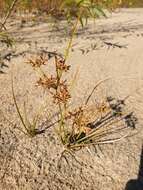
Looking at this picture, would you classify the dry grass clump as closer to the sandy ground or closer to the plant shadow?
the sandy ground

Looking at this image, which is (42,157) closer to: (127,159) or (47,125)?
(47,125)

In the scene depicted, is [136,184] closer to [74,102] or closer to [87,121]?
[87,121]

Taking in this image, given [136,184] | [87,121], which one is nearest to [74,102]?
[87,121]

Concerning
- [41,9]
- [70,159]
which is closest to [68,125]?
[70,159]

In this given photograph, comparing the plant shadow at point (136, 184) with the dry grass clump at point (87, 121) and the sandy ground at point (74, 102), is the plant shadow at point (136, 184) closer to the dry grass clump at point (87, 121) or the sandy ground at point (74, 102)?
the sandy ground at point (74, 102)

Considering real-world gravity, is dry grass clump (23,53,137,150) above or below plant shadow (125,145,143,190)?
above

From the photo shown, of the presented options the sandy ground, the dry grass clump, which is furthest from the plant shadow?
the dry grass clump

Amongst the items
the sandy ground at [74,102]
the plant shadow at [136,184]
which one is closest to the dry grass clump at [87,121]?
the sandy ground at [74,102]
